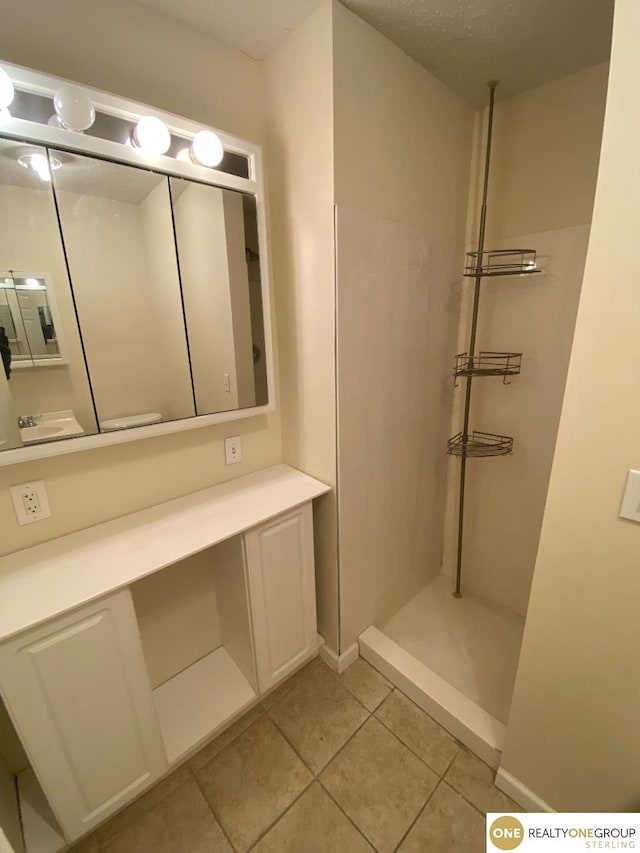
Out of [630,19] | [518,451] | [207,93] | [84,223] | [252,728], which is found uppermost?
[207,93]

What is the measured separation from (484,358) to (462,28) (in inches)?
48.0

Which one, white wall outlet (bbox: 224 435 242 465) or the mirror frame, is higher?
the mirror frame

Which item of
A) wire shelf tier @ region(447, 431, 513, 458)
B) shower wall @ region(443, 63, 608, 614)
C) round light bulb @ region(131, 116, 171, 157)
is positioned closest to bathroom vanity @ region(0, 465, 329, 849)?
wire shelf tier @ region(447, 431, 513, 458)

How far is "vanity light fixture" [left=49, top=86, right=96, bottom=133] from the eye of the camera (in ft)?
2.94

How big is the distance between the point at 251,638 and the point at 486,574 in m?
1.36

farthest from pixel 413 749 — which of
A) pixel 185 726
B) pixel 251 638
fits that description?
pixel 185 726

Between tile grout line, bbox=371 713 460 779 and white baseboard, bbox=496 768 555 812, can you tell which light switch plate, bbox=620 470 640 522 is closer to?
white baseboard, bbox=496 768 555 812

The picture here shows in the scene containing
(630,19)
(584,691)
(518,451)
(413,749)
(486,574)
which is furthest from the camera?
(486,574)

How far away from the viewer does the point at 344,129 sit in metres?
1.15

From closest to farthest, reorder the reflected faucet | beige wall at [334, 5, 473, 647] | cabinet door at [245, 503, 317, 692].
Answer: the reflected faucet, beige wall at [334, 5, 473, 647], cabinet door at [245, 503, 317, 692]

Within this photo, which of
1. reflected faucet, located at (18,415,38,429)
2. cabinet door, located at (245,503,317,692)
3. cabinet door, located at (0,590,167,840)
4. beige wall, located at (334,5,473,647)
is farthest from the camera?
cabinet door, located at (245,503,317,692)

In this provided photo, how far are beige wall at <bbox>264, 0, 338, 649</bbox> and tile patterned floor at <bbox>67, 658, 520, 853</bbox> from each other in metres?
0.35

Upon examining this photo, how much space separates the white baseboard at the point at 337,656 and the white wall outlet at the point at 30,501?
1281 millimetres

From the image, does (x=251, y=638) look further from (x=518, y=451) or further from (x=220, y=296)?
(x=518, y=451)
